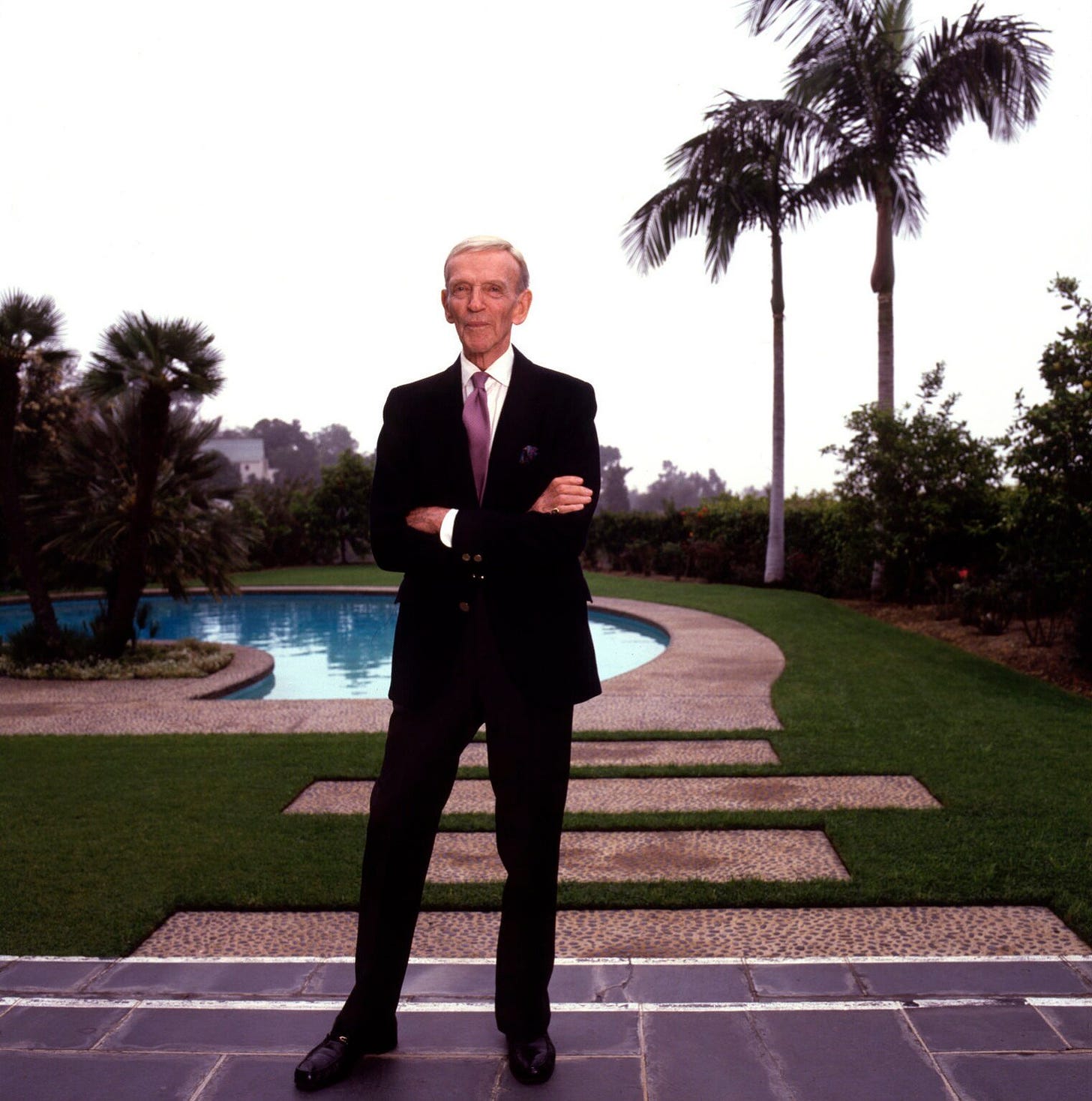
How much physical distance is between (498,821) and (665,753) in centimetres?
391

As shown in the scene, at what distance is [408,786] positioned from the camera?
2.54 m

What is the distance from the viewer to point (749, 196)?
1934 centimetres

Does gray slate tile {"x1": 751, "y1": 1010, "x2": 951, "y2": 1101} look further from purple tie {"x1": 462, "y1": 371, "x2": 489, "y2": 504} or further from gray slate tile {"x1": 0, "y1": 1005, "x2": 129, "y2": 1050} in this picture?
gray slate tile {"x1": 0, "y1": 1005, "x2": 129, "y2": 1050}

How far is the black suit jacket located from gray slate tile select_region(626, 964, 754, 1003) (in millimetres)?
941

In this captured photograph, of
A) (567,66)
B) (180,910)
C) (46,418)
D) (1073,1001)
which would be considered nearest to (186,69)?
(567,66)

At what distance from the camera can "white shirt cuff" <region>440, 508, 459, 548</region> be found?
Answer: 253 cm

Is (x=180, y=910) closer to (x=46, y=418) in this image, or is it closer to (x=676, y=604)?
(x=676, y=604)

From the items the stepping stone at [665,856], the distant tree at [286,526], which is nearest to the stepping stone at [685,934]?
the stepping stone at [665,856]

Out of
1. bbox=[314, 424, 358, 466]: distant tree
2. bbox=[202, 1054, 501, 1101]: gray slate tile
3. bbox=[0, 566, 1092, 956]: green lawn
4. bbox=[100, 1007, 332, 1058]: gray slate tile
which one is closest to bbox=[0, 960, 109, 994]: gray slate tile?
bbox=[0, 566, 1092, 956]: green lawn

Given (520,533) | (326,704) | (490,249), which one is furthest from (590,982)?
(326,704)

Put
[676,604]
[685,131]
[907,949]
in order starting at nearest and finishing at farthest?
[907,949] < [676,604] < [685,131]

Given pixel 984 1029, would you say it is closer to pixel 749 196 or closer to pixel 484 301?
pixel 484 301

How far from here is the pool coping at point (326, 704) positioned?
7.44 m

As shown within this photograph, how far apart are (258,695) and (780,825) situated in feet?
24.8
